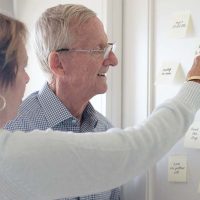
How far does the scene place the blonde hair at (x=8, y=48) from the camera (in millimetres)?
795

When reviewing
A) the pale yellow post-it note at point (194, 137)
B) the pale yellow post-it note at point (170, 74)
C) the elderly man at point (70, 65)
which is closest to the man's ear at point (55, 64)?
the elderly man at point (70, 65)

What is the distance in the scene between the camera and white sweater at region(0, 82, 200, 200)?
766 millimetres

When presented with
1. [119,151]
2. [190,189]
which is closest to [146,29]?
[190,189]

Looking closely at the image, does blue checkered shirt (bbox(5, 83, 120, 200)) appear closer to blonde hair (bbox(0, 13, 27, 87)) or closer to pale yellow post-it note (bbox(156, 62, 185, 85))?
pale yellow post-it note (bbox(156, 62, 185, 85))

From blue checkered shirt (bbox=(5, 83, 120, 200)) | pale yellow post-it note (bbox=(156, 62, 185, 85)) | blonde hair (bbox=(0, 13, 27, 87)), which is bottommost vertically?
A: blue checkered shirt (bbox=(5, 83, 120, 200))

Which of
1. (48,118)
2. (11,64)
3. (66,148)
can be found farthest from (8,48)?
(48,118)

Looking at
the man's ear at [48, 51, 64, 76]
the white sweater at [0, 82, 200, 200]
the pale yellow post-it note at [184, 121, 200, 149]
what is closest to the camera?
the white sweater at [0, 82, 200, 200]

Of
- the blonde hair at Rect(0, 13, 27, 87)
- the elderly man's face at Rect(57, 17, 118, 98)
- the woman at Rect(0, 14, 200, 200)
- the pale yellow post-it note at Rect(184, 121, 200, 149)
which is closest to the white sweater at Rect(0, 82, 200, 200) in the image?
the woman at Rect(0, 14, 200, 200)

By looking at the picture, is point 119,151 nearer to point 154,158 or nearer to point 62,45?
point 154,158

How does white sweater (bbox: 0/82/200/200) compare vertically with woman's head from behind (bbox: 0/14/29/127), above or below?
below

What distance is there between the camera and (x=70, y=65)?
4.27ft

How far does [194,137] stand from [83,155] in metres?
0.52

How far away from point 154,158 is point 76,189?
Answer: 0.18 metres

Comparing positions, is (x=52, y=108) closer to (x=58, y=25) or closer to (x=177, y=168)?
(x=58, y=25)
